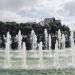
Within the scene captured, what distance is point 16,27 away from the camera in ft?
166

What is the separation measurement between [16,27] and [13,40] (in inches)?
135

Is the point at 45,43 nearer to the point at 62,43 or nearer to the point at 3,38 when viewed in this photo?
the point at 62,43

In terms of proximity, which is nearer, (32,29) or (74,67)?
(74,67)

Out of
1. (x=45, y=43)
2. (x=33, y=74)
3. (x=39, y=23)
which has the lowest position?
(x=33, y=74)

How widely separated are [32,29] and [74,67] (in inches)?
1125

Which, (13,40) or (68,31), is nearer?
(13,40)

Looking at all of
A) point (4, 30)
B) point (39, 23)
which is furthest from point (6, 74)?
point (39, 23)

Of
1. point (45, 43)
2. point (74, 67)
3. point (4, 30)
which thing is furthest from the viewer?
point (4, 30)

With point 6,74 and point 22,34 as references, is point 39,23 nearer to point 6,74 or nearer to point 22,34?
point 22,34

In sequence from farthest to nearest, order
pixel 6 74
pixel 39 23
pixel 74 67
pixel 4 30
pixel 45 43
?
pixel 39 23 < pixel 4 30 < pixel 45 43 < pixel 74 67 < pixel 6 74

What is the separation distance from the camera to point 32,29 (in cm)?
5019

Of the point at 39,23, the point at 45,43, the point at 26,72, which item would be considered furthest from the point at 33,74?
the point at 39,23

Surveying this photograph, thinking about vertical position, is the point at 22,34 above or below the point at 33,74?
above

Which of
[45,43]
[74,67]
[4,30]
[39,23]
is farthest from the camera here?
[39,23]
